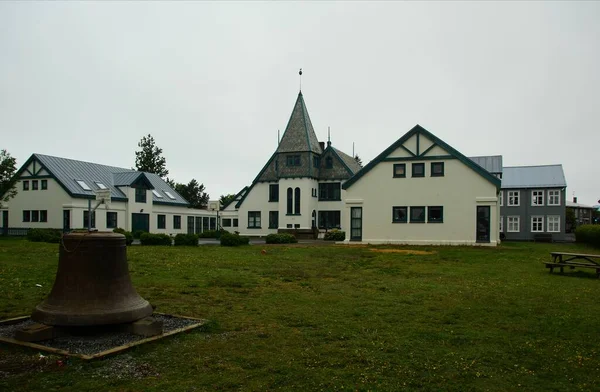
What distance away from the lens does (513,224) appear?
2333 inches

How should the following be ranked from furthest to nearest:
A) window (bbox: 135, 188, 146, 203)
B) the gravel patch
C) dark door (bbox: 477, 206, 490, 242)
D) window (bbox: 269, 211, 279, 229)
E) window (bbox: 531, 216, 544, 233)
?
window (bbox: 531, 216, 544, 233) < window (bbox: 269, 211, 279, 229) < window (bbox: 135, 188, 146, 203) < dark door (bbox: 477, 206, 490, 242) < the gravel patch

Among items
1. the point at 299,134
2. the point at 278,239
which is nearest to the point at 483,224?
Result: the point at 278,239

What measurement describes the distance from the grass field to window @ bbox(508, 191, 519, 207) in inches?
1742

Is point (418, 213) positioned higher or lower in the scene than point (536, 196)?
lower

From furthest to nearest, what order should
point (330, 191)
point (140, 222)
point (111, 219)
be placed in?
point (330, 191) → point (140, 222) → point (111, 219)

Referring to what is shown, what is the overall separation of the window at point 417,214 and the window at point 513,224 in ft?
96.3

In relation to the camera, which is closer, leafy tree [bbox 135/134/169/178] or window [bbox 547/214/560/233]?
window [bbox 547/214/560/233]

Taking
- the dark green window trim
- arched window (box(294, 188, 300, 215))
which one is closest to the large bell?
the dark green window trim

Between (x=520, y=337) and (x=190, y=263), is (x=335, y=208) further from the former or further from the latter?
(x=520, y=337)

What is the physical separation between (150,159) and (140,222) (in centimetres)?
3425

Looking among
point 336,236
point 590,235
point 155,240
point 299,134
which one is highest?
point 299,134

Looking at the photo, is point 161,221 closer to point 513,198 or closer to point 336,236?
point 336,236

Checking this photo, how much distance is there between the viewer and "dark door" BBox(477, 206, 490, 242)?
109ft

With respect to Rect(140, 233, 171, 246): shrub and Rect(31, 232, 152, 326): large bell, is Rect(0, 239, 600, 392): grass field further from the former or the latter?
Rect(140, 233, 171, 246): shrub
